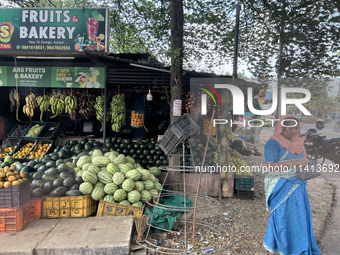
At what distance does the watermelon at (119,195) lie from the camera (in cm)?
434

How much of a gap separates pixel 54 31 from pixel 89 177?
3795 millimetres

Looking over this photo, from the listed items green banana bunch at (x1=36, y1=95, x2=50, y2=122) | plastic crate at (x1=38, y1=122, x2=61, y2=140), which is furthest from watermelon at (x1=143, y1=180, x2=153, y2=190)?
green banana bunch at (x1=36, y1=95, x2=50, y2=122)

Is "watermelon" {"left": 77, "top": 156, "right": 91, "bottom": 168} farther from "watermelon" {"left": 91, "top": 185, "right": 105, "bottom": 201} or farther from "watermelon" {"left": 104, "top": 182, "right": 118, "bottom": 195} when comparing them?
"watermelon" {"left": 104, "top": 182, "right": 118, "bottom": 195}

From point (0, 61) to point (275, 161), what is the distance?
765cm

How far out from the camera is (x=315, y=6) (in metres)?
4.81

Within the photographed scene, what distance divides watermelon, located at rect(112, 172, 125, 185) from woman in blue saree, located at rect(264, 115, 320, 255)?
2.72 m

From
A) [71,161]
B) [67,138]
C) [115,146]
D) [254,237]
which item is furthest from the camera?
[67,138]

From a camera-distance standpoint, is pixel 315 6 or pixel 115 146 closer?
pixel 315 6

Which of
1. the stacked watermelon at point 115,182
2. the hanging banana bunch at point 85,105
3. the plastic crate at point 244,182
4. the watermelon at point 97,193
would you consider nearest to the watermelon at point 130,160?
the stacked watermelon at point 115,182

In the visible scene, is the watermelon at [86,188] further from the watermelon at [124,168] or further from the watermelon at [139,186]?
the watermelon at [139,186]

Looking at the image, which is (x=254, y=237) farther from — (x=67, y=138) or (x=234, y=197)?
(x=67, y=138)

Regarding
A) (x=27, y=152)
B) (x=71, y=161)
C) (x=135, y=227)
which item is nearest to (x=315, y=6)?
(x=135, y=227)

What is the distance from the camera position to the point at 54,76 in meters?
6.45

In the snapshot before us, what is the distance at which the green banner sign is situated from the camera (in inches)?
249
